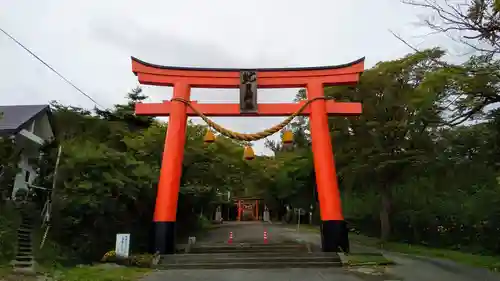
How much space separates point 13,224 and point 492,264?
14375 millimetres

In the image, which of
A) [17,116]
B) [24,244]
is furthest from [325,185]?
[17,116]

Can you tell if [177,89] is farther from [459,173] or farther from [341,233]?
[459,173]

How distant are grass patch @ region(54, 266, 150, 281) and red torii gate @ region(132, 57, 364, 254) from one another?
231 centimetres

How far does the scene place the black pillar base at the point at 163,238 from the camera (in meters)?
12.6

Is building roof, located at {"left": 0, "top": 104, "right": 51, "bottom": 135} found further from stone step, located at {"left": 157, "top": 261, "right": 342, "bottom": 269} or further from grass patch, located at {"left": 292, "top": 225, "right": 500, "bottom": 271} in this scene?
grass patch, located at {"left": 292, "top": 225, "right": 500, "bottom": 271}

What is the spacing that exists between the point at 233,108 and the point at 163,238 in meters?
4.94

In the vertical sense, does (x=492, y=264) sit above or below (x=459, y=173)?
below

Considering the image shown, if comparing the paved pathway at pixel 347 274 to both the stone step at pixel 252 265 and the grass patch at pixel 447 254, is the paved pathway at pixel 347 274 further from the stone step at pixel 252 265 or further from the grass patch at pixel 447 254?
the grass patch at pixel 447 254

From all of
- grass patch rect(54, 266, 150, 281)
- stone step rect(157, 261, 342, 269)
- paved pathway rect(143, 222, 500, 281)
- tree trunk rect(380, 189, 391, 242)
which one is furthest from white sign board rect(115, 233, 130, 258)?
tree trunk rect(380, 189, 391, 242)

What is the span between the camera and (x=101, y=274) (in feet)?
32.1

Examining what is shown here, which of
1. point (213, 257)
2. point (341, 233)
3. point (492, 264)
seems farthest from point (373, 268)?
point (213, 257)

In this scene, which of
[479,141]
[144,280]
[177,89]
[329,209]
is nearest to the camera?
[144,280]

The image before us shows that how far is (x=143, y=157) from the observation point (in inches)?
655

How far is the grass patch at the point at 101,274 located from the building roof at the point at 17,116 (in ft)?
24.0
